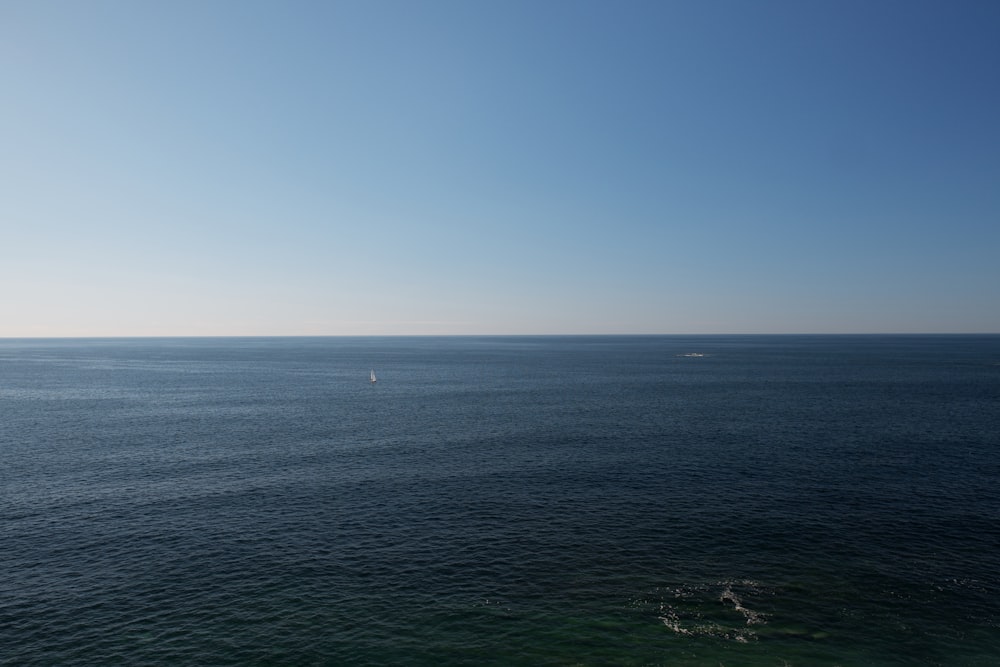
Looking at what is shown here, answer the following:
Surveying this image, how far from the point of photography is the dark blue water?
140 feet

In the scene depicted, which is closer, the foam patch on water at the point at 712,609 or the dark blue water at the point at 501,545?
the dark blue water at the point at 501,545

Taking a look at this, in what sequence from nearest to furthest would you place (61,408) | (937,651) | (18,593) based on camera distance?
(937,651)
(18,593)
(61,408)

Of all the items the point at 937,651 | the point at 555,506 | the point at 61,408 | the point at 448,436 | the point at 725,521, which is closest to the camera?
the point at 937,651

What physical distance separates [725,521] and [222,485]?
69.4m

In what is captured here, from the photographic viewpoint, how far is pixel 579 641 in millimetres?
42562

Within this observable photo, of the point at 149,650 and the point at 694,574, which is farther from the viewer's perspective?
the point at 694,574

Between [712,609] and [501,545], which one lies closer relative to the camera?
[712,609]

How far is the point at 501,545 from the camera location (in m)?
59.6

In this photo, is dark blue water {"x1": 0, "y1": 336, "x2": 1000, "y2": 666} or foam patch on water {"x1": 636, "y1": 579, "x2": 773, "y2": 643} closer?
dark blue water {"x1": 0, "y1": 336, "x2": 1000, "y2": 666}

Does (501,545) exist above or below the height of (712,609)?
above

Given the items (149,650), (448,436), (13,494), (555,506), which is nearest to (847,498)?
(555,506)

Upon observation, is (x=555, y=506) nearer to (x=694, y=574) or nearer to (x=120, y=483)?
(x=694, y=574)

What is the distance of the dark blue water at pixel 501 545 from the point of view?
4262cm

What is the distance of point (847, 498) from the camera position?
7381 cm
